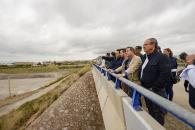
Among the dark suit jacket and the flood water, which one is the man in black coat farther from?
the flood water

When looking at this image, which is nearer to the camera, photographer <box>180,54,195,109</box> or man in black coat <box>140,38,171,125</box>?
photographer <box>180,54,195,109</box>

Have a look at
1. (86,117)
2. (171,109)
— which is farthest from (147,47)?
(86,117)

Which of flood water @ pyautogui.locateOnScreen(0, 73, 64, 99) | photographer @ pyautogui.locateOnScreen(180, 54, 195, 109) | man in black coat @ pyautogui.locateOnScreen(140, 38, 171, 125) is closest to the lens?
photographer @ pyautogui.locateOnScreen(180, 54, 195, 109)

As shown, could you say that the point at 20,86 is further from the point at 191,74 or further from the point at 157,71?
the point at 191,74

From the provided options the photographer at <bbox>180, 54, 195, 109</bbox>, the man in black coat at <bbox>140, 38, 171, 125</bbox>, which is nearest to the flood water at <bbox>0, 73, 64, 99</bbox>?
the man in black coat at <bbox>140, 38, 171, 125</bbox>

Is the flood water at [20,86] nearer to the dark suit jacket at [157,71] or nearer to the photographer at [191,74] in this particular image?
the dark suit jacket at [157,71]

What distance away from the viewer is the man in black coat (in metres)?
4.32

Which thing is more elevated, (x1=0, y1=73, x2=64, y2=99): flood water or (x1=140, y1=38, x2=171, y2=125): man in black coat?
(x1=140, y1=38, x2=171, y2=125): man in black coat

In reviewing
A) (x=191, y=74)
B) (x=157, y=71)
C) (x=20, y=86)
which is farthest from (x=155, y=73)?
(x=20, y=86)

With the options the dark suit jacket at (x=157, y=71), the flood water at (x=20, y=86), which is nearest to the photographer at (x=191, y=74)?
the dark suit jacket at (x=157, y=71)

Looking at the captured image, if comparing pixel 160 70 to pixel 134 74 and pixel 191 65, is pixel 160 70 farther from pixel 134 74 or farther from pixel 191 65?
pixel 134 74

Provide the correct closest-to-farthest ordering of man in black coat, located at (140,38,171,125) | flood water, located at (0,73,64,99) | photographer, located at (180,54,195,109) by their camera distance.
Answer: photographer, located at (180,54,195,109), man in black coat, located at (140,38,171,125), flood water, located at (0,73,64,99)

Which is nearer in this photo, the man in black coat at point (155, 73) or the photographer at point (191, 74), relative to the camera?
the photographer at point (191, 74)

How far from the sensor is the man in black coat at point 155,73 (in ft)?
14.2
